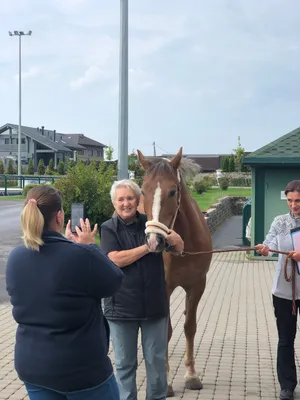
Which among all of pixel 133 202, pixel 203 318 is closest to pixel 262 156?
pixel 203 318

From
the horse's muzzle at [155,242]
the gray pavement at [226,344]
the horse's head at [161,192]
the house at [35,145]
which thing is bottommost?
the gray pavement at [226,344]

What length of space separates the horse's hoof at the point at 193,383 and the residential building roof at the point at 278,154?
313 inches

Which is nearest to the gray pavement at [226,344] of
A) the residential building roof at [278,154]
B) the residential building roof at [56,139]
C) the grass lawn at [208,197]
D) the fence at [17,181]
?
the residential building roof at [278,154]

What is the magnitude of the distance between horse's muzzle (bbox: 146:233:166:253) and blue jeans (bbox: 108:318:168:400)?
0.53 m

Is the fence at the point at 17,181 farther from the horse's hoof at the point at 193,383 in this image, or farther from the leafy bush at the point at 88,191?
the horse's hoof at the point at 193,383

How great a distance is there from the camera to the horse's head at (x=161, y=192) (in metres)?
3.94

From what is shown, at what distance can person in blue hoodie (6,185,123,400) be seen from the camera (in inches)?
101

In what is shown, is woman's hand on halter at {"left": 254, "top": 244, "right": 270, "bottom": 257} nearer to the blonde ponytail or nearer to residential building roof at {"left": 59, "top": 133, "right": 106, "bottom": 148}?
the blonde ponytail

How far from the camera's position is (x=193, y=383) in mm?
5035

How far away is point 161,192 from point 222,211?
752 inches

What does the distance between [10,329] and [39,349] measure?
4971 mm

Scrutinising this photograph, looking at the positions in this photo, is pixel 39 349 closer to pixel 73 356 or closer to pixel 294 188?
pixel 73 356

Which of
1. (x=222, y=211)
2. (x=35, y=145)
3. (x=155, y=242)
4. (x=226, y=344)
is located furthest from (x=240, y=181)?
(x=155, y=242)

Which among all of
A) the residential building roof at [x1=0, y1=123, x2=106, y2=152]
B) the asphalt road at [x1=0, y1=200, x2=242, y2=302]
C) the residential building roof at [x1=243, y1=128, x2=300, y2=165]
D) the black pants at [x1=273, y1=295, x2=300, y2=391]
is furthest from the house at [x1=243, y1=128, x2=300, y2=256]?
the residential building roof at [x1=0, y1=123, x2=106, y2=152]
